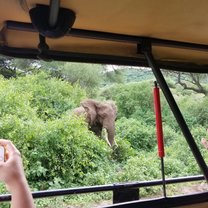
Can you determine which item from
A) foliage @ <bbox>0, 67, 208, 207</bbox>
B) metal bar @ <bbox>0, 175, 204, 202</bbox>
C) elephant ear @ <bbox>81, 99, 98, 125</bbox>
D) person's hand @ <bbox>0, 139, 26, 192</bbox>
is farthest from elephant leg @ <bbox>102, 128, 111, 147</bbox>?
person's hand @ <bbox>0, 139, 26, 192</bbox>

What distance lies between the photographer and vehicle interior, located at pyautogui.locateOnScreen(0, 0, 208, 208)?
96 centimetres

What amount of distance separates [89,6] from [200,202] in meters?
1.02

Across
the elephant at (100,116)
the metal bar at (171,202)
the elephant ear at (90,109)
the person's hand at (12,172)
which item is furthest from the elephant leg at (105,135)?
the person's hand at (12,172)

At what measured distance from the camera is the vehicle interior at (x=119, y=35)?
38.0 inches

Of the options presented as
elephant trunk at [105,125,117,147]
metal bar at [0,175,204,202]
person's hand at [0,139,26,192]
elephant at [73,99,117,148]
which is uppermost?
elephant at [73,99,117,148]

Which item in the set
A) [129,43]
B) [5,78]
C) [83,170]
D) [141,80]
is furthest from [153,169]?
[129,43]

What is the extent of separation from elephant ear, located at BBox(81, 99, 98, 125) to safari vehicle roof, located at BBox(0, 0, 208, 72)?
16.5 feet

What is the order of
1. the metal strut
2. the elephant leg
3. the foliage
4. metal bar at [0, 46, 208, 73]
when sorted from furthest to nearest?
the elephant leg, the foliage, the metal strut, metal bar at [0, 46, 208, 73]

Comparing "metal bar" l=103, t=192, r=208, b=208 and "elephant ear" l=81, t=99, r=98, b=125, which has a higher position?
"elephant ear" l=81, t=99, r=98, b=125

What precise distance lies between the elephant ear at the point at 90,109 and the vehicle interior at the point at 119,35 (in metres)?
5.01

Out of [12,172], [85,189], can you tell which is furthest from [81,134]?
[12,172]

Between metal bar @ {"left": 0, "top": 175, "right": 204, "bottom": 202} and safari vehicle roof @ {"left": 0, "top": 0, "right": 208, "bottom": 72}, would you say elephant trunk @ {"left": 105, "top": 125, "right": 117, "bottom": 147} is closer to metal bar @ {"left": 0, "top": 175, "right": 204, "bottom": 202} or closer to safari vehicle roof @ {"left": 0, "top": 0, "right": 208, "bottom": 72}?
metal bar @ {"left": 0, "top": 175, "right": 204, "bottom": 202}

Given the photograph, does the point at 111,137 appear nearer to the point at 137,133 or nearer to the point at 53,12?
the point at 137,133

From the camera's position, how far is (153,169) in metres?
5.67
